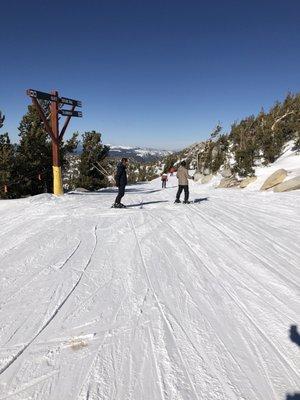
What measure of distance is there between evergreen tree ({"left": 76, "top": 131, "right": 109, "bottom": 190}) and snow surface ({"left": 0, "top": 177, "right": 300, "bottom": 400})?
Answer: 18913 millimetres

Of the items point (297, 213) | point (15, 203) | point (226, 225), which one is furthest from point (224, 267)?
point (15, 203)

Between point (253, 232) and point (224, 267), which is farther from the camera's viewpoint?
point (253, 232)

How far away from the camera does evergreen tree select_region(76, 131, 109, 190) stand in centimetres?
2602

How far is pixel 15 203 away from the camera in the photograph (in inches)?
436

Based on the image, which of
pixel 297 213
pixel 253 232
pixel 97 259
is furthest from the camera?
pixel 297 213

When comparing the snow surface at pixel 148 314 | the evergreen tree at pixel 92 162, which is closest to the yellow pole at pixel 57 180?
the snow surface at pixel 148 314

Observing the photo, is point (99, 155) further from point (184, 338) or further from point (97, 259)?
point (184, 338)

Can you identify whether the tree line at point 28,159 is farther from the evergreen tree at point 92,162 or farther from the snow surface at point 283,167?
the snow surface at point 283,167

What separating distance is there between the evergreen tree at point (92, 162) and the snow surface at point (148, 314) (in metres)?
18.9

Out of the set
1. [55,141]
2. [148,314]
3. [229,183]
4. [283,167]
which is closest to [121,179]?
[55,141]

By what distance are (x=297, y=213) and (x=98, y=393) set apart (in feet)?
28.2

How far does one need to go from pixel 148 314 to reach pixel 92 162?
24.2 m

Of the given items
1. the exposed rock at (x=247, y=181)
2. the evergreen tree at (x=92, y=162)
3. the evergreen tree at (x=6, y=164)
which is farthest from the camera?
the evergreen tree at (x=92, y=162)

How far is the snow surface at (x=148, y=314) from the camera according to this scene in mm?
2619
